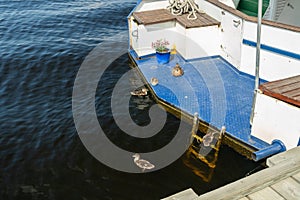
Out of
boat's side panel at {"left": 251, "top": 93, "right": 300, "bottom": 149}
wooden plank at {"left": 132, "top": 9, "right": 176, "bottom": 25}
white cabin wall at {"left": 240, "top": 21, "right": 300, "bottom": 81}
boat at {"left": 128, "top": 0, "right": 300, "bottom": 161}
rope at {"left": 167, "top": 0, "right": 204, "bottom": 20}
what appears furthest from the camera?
rope at {"left": 167, "top": 0, "right": 204, "bottom": 20}

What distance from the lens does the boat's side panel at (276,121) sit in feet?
36.8

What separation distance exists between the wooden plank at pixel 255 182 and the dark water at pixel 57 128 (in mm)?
6240

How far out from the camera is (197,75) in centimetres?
1734

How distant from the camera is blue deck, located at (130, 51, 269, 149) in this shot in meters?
14.0

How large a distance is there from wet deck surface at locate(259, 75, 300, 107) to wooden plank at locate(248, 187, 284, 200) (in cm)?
581

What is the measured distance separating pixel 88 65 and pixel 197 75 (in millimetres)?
7928

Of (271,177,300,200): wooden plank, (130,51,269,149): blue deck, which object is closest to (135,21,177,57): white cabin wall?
(130,51,269,149): blue deck

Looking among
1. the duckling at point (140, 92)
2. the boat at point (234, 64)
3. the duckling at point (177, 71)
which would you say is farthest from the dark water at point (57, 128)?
the duckling at point (177, 71)

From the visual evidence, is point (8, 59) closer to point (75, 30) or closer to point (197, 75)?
point (75, 30)

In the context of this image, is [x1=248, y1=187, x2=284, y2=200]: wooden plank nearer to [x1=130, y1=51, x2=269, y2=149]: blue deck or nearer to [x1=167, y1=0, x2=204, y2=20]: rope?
[x1=130, y1=51, x2=269, y2=149]: blue deck

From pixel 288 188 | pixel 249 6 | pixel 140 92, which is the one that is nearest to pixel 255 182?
pixel 288 188

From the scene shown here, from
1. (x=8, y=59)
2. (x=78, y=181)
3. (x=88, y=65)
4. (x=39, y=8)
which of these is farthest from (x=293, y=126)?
(x=39, y=8)

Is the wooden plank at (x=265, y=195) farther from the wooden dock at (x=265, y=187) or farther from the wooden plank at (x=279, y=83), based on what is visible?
the wooden plank at (x=279, y=83)

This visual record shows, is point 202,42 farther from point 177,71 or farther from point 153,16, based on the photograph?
point 153,16
